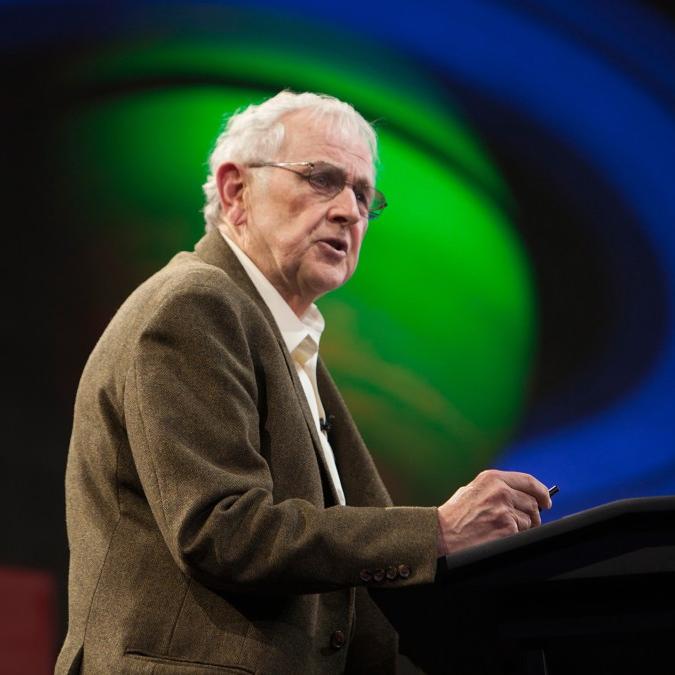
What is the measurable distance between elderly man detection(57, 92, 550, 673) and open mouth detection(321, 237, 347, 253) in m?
0.30

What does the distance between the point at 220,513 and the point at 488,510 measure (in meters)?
0.44

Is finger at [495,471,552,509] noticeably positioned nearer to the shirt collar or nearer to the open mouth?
the shirt collar

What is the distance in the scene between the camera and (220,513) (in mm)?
1719

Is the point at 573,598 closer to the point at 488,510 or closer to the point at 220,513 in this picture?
the point at 488,510

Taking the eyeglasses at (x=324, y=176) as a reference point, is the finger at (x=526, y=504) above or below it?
below

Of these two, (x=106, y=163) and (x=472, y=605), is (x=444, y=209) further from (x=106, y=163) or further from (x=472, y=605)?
(x=472, y=605)

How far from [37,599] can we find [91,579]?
3.34ft

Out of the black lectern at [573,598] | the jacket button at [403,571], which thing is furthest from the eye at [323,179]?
the black lectern at [573,598]

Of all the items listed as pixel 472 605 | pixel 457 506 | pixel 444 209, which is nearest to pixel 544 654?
pixel 472 605

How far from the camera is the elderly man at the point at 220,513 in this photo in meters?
1.72

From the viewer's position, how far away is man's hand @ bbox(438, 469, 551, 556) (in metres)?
1.74

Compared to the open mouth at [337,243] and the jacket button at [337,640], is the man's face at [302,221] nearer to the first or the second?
the open mouth at [337,243]

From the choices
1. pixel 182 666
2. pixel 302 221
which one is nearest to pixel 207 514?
pixel 182 666

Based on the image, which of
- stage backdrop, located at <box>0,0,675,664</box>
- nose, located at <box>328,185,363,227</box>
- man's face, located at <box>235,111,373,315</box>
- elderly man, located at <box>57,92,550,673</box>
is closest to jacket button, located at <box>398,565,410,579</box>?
elderly man, located at <box>57,92,550,673</box>
